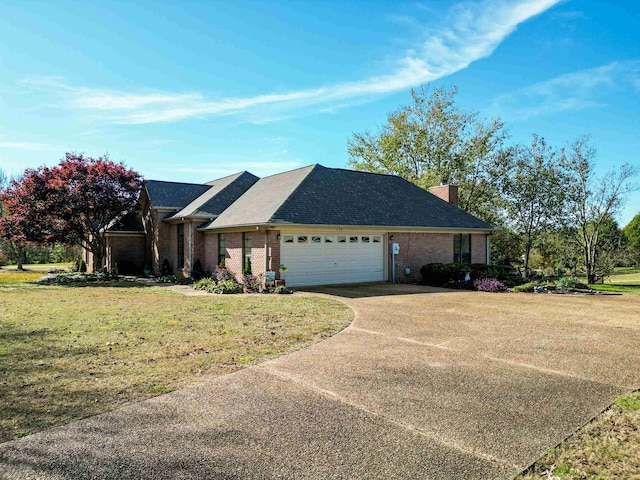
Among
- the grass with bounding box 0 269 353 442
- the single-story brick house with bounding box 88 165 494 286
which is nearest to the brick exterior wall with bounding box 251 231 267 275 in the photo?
the single-story brick house with bounding box 88 165 494 286

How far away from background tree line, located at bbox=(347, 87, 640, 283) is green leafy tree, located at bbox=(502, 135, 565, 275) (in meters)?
0.06

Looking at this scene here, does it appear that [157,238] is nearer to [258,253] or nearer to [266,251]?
[258,253]

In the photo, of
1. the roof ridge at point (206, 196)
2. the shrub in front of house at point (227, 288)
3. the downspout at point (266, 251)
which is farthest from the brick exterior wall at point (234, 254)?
the roof ridge at point (206, 196)

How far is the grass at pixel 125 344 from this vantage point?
5008 millimetres

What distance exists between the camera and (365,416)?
14.7 ft

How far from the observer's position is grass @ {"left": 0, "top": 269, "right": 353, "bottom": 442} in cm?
501

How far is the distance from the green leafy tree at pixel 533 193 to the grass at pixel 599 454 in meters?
26.2

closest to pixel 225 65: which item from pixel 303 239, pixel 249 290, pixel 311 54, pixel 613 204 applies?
pixel 311 54

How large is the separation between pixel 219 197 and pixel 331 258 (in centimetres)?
821

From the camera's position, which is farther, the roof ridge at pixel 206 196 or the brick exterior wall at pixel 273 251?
the roof ridge at pixel 206 196

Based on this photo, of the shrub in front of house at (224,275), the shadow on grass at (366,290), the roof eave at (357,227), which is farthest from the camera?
the shrub in front of house at (224,275)

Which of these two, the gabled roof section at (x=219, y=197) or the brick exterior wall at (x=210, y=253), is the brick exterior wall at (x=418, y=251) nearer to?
the brick exterior wall at (x=210, y=253)

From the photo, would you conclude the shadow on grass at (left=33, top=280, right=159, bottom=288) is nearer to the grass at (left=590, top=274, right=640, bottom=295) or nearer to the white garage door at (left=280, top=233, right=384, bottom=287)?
the white garage door at (left=280, top=233, right=384, bottom=287)

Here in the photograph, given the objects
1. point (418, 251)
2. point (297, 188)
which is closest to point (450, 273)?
point (418, 251)
